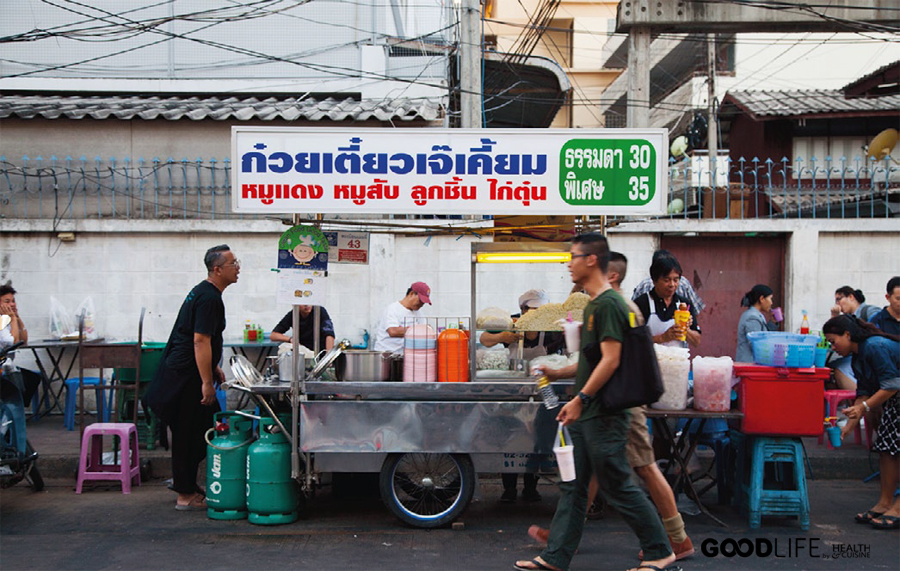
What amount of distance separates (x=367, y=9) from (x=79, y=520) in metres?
8.75

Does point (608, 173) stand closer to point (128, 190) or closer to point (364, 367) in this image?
point (364, 367)

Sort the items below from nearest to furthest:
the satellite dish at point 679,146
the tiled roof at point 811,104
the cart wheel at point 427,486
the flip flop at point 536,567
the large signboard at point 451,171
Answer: the flip flop at point 536,567 < the large signboard at point 451,171 < the cart wheel at point 427,486 < the tiled roof at point 811,104 < the satellite dish at point 679,146

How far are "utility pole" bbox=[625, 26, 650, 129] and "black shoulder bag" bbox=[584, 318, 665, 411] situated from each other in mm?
4537

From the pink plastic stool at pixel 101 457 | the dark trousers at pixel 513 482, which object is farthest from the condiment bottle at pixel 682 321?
the pink plastic stool at pixel 101 457

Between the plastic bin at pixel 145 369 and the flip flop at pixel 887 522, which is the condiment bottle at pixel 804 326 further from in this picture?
the plastic bin at pixel 145 369

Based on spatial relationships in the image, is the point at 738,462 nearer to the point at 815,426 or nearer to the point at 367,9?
the point at 815,426

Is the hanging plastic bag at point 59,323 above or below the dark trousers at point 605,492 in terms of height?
above

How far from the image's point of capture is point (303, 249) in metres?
5.37

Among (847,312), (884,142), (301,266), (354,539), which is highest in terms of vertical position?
(884,142)

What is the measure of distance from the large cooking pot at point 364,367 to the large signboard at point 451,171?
1.04 metres

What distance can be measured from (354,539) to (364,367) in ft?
3.70

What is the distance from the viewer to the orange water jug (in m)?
5.37

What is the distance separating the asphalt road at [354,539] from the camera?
4.67 meters

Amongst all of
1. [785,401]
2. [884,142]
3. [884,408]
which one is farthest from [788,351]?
[884,142]
